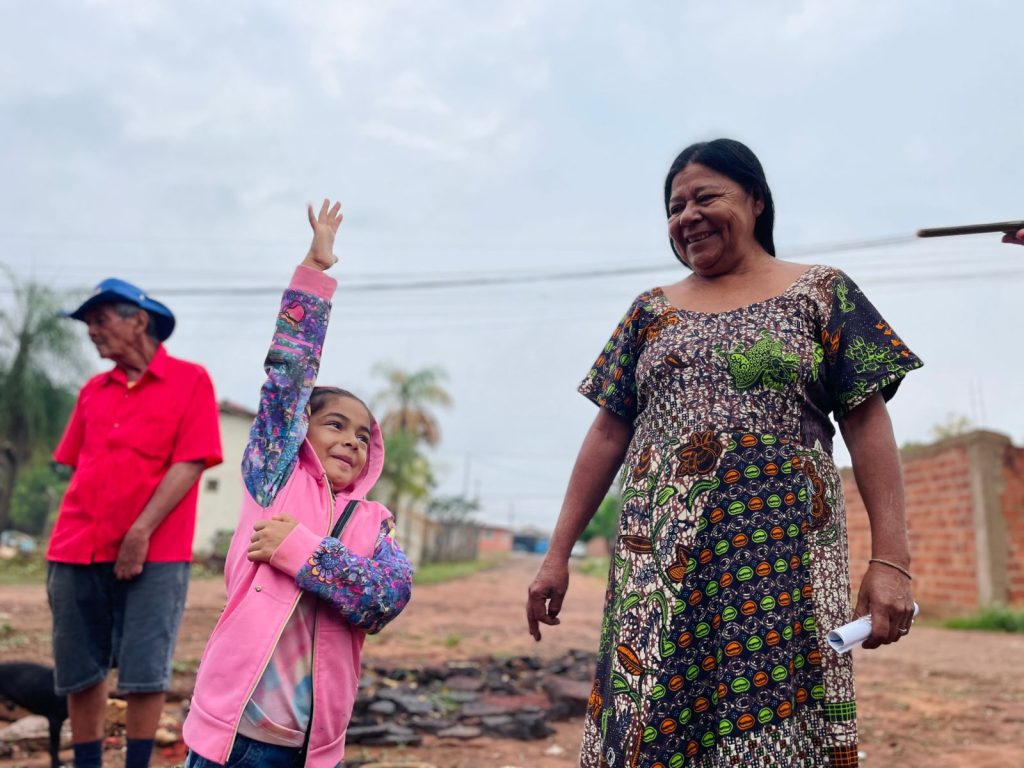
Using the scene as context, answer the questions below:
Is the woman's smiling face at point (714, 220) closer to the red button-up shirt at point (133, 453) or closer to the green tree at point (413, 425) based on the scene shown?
the red button-up shirt at point (133, 453)

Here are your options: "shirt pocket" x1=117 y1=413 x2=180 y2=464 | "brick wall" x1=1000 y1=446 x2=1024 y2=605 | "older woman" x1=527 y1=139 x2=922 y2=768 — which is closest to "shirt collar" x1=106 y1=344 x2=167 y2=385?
"shirt pocket" x1=117 y1=413 x2=180 y2=464

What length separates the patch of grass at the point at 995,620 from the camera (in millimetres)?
10867

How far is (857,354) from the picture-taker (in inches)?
84.1

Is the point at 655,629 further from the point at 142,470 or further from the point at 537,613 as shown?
the point at 142,470

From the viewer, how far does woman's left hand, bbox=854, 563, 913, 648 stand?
193 cm

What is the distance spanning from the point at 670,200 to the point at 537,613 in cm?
118

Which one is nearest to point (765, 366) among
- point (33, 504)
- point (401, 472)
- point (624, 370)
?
point (624, 370)

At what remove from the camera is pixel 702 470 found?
81.0 inches

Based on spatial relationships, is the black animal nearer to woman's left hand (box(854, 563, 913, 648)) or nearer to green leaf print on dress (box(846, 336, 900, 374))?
woman's left hand (box(854, 563, 913, 648))

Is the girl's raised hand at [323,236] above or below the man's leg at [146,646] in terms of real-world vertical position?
above

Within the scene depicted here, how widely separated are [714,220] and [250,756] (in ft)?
5.72

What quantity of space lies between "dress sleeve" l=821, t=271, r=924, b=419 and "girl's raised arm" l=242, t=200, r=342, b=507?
1303 millimetres

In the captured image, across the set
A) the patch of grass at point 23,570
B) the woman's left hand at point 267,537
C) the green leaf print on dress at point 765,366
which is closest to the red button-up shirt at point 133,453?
the woman's left hand at point 267,537

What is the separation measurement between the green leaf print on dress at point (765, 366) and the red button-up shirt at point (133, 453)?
7.35ft
